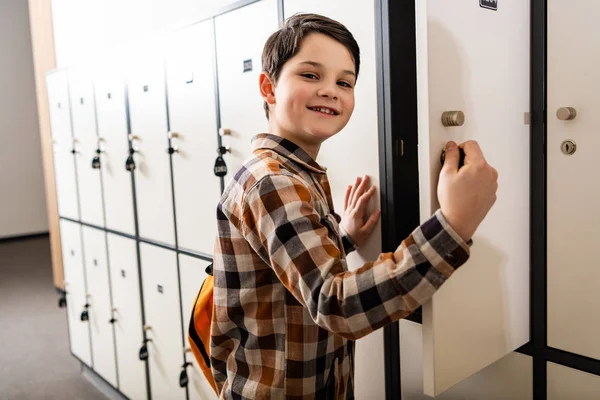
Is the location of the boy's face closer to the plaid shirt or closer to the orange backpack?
the plaid shirt

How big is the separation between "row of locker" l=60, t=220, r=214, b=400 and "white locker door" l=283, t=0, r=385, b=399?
861 millimetres

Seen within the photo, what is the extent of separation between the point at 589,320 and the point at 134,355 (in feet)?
7.19

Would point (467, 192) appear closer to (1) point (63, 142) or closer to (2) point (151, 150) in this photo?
(2) point (151, 150)

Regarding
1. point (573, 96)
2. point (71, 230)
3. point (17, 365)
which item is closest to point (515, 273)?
point (573, 96)

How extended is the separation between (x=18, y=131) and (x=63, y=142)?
5097mm

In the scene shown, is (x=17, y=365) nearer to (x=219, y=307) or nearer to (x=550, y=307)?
(x=219, y=307)

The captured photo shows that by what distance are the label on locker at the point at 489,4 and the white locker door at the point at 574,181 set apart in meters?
0.24

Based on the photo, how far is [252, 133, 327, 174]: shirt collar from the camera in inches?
41.6

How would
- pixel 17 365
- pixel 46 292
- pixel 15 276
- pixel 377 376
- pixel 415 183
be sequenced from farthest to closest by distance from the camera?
pixel 15 276, pixel 46 292, pixel 17 365, pixel 377 376, pixel 415 183

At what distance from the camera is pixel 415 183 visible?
50.6 inches

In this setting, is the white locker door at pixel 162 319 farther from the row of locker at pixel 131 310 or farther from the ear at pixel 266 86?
Result: the ear at pixel 266 86

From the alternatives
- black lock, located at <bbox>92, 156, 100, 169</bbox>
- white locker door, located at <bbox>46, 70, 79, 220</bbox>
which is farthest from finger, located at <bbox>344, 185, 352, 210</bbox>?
white locker door, located at <bbox>46, 70, 79, 220</bbox>

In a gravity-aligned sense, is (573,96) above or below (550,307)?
above

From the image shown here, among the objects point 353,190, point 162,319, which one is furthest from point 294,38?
point 162,319
